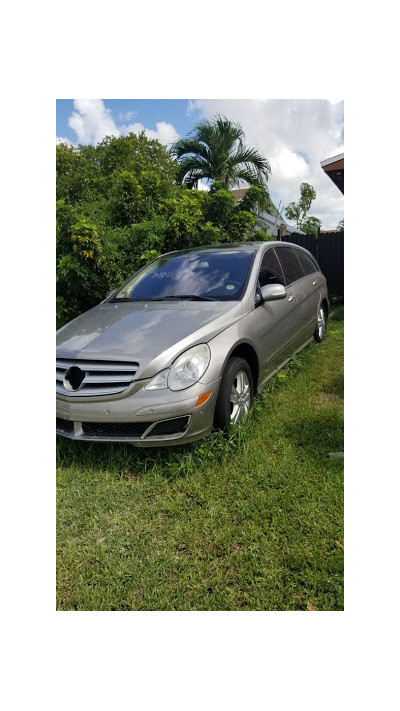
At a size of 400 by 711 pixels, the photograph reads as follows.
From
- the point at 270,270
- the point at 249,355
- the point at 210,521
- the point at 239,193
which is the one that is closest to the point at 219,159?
the point at 239,193

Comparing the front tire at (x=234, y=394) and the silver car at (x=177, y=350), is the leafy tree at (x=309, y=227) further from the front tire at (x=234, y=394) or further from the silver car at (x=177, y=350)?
the front tire at (x=234, y=394)

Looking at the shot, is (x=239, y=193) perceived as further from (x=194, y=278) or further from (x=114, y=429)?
(x=114, y=429)

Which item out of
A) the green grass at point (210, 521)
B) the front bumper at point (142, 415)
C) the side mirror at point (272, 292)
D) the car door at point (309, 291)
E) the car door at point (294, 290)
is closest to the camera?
the green grass at point (210, 521)

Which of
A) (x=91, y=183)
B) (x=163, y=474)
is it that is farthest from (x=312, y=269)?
(x=91, y=183)

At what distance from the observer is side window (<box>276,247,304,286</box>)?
14.2ft

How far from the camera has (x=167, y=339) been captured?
271 cm

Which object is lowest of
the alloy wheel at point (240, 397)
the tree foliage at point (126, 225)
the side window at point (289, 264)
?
the alloy wheel at point (240, 397)

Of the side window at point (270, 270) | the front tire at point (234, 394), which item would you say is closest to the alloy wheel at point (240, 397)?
the front tire at point (234, 394)

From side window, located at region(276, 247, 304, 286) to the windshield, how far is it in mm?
671

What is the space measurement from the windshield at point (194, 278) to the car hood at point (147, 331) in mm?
178

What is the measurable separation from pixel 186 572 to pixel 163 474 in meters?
0.77

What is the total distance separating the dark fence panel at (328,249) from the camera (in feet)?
25.5

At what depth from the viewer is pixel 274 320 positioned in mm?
3648
